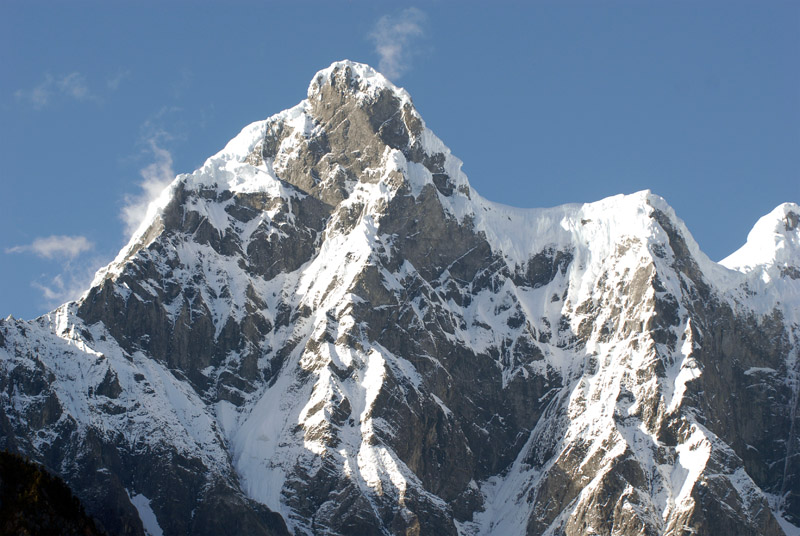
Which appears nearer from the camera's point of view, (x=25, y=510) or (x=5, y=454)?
(x=25, y=510)

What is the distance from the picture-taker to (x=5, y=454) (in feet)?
504

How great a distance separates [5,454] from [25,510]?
12496 mm

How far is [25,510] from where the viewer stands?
468 feet

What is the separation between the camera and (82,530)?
5871 inches

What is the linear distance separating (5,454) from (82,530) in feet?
37.1

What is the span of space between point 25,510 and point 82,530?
7974 mm
